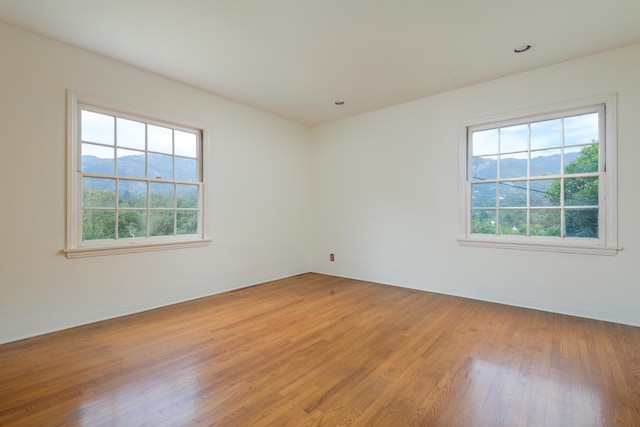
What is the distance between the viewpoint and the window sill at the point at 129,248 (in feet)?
9.36

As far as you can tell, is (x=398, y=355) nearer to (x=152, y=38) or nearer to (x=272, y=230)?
(x=272, y=230)

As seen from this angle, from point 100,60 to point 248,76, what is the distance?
1.45 meters

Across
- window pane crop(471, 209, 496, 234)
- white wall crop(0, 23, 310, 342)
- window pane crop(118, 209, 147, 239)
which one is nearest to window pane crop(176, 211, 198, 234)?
white wall crop(0, 23, 310, 342)

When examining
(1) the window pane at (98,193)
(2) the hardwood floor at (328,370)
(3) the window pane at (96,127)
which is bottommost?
(2) the hardwood floor at (328,370)

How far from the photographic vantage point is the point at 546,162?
3369 mm

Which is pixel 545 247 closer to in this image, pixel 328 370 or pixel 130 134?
pixel 328 370

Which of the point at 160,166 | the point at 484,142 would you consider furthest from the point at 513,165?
the point at 160,166

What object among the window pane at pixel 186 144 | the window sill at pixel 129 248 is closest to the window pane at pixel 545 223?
the window sill at pixel 129 248

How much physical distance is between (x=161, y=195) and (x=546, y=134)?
4.49 metres

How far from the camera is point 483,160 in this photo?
3.80 meters

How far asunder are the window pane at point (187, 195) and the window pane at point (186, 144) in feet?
1.33

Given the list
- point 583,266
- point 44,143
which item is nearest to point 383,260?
point 583,266

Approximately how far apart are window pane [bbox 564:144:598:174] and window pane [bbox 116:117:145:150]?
15.4 feet

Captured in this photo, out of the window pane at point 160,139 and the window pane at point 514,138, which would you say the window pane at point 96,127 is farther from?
the window pane at point 514,138
